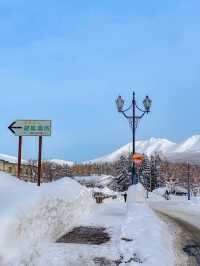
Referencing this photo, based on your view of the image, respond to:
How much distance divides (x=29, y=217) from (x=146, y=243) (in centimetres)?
292

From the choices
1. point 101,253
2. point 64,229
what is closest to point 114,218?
point 64,229

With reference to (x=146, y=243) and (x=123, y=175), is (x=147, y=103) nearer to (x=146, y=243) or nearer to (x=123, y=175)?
(x=146, y=243)

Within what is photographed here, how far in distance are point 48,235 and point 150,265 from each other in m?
2.59

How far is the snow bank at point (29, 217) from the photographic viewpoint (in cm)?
822

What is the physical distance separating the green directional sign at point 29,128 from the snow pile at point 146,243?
15.4 feet

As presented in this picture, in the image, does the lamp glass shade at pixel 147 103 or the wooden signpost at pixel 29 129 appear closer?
the wooden signpost at pixel 29 129

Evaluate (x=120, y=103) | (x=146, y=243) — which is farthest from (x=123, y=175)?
(x=146, y=243)

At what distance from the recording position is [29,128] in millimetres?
16766

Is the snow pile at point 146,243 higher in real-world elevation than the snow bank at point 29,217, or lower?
lower

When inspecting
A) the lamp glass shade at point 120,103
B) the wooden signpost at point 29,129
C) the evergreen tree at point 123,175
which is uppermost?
the lamp glass shade at point 120,103

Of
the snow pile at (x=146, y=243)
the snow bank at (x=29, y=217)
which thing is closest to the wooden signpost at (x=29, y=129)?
the snow bank at (x=29, y=217)

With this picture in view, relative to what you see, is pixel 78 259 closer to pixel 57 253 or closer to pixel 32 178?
pixel 57 253

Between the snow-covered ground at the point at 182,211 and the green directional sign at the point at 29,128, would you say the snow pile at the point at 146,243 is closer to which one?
the snow-covered ground at the point at 182,211

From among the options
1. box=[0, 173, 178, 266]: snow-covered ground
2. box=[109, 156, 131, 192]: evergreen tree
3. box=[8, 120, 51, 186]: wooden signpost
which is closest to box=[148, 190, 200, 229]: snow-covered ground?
box=[0, 173, 178, 266]: snow-covered ground
